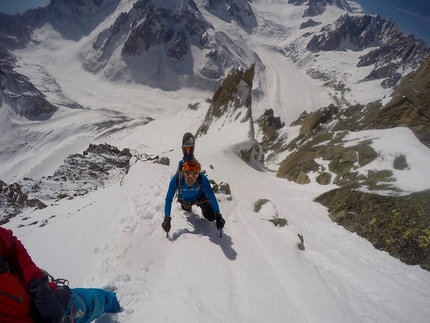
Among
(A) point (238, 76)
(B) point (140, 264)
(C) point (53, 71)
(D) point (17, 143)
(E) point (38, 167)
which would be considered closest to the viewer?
(B) point (140, 264)

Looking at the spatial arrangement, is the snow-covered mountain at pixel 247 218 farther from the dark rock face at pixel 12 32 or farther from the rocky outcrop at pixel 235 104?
the dark rock face at pixel 12 32

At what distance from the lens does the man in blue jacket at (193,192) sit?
612 cm

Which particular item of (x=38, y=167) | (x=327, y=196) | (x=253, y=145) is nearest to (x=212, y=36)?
(x=38, y=167)

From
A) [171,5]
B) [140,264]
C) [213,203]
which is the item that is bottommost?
[140,264]

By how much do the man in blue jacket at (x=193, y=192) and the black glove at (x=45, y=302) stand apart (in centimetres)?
336

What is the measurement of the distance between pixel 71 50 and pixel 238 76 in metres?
142

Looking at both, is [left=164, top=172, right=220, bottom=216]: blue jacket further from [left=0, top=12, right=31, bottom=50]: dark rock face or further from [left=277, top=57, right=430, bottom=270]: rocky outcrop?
[left=0, top=12, right=31, bottom=50]: dark rock face

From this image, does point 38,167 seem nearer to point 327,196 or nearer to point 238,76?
point 238,76

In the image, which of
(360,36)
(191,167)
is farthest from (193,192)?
(360,36)

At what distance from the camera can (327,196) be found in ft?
34.1

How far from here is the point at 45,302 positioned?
2564 millimetres

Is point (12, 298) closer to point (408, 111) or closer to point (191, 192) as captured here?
point (191, 192)

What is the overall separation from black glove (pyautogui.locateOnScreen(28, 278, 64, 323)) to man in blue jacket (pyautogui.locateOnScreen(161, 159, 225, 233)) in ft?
11.0

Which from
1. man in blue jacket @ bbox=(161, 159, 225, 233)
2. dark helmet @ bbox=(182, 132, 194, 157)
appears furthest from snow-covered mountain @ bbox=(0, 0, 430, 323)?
dark helmet @ bbox=(182, 132, 194, 157)
